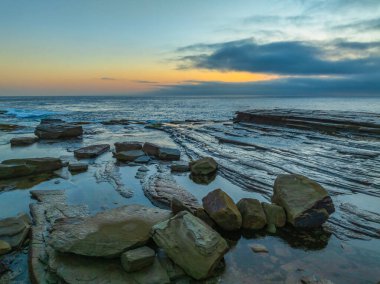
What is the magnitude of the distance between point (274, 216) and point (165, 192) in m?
3.70

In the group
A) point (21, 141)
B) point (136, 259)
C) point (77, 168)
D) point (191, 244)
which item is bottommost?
point (21, 141)

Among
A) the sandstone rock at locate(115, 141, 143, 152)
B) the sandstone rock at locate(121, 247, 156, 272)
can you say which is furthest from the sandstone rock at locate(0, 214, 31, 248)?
the sandstone rock at locate(115, 141, 143, 152)

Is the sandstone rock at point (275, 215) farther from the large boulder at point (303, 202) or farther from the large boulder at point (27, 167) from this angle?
the large boulder at point (27, 167)

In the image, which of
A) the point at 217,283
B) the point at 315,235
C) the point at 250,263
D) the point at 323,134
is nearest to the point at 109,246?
the point at 217,283

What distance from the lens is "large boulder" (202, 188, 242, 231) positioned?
6.38m

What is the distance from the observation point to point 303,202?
6.80 m

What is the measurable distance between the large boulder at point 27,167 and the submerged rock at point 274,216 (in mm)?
8750

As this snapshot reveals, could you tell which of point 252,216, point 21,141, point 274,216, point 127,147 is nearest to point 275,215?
point 274,216

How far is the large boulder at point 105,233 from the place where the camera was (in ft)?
16.0

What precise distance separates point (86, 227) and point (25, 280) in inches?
48.6

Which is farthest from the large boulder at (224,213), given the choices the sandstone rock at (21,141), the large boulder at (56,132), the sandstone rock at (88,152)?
the large boulder at (56,132)

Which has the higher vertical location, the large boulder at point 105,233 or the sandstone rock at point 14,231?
the large boulder at point 105,233

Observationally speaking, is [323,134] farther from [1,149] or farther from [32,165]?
[1,149]

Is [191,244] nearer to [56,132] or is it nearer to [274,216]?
[274,216]
